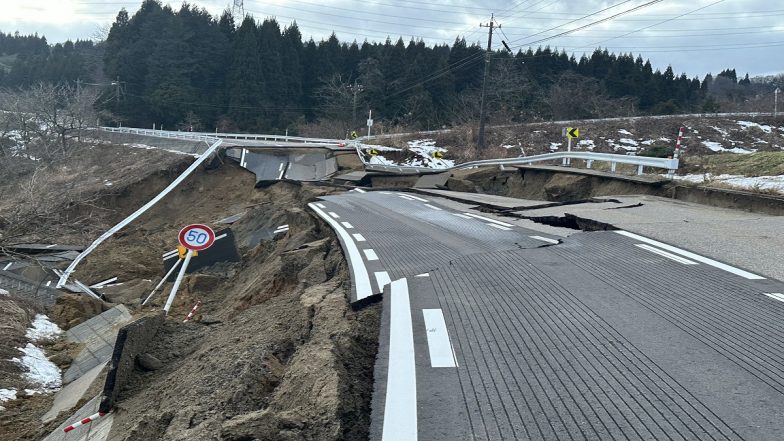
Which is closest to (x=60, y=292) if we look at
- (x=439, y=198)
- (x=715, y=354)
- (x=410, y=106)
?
(x=439, y=198)

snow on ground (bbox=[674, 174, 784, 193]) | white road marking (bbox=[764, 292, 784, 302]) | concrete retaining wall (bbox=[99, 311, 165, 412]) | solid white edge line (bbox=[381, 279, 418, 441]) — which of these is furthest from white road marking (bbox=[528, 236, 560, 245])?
snow on ground (bbox=[674, 174, 784, 193])

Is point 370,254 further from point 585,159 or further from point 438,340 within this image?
point 585,159

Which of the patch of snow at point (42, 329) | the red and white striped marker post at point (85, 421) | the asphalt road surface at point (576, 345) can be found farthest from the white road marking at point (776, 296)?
the patch of snow at point (42, 329)

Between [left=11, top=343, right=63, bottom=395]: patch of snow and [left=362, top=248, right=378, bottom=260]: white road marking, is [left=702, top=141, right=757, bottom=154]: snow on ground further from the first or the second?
[left=11, top=343, right=63, bottom=395]: patch of snow

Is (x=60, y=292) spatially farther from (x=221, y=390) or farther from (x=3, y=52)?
(x=3, y=52)

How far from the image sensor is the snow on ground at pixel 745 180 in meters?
12.6

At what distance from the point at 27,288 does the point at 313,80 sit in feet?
213

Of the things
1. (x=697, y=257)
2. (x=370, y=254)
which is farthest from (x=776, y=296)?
(x=370, y=254)

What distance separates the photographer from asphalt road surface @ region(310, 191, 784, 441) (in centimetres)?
338

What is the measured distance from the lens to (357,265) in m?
7.97

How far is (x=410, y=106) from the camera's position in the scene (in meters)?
66.6

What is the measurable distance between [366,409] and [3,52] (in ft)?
700

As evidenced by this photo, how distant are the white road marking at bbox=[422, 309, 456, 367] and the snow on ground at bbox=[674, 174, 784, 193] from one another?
992 cm

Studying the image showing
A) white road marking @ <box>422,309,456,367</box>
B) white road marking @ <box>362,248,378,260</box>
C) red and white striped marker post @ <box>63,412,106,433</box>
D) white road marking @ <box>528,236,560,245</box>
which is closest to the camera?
white road marking @ <box>422,309,456,367</box>
